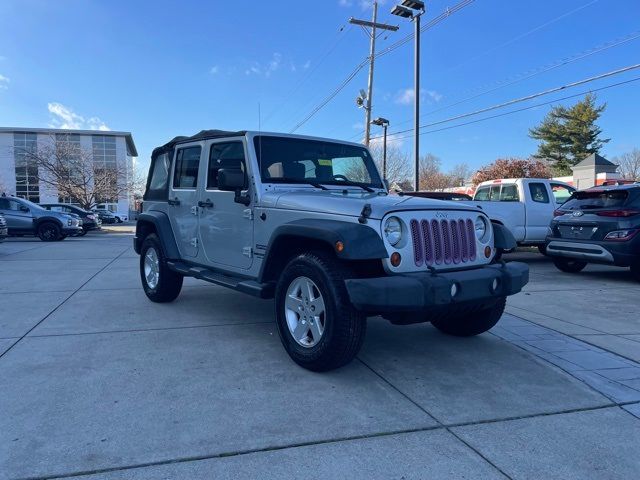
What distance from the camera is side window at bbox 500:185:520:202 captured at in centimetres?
1202

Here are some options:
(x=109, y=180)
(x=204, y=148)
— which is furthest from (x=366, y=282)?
(x=109, y=180)

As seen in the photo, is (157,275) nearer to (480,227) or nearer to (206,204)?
(206,204)

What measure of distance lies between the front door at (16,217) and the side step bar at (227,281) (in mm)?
15226

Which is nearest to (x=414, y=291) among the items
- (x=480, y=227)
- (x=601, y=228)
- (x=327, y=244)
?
(x=327, y=244)

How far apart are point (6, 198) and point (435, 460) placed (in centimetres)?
2034

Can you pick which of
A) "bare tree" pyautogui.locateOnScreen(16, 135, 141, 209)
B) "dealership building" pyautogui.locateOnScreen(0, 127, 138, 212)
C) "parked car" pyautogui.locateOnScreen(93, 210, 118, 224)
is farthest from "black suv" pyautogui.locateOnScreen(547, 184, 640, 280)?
"dealership building" pyautogui.locateOnScreen(0, 127, 138, 212)

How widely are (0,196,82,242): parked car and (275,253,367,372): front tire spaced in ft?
56.7

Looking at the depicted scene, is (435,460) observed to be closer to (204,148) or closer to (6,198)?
(204,148)

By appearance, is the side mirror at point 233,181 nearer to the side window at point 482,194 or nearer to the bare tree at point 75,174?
the side window at point 482,194

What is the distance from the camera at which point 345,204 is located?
3.89 metres

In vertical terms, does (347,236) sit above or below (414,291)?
above

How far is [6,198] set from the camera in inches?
730

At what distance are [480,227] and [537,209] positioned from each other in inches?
334

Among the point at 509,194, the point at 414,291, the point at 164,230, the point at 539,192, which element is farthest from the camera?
the point at 509,194
